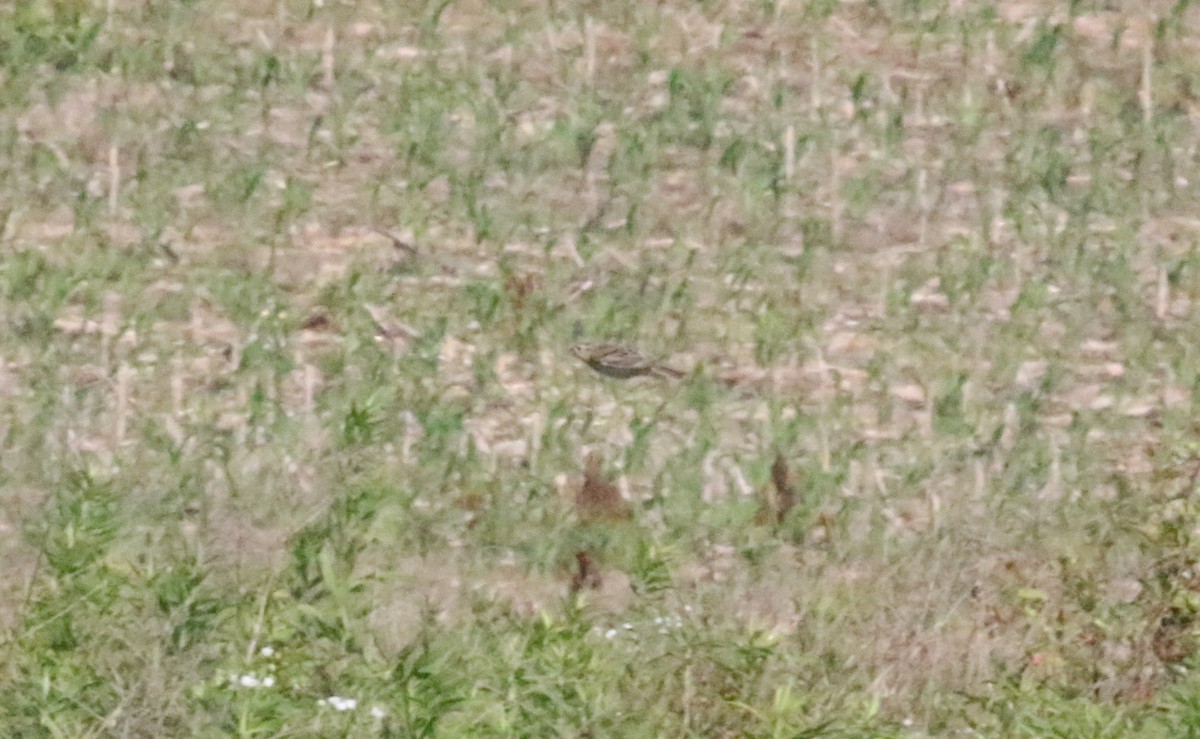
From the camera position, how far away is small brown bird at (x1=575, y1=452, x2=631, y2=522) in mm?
5516

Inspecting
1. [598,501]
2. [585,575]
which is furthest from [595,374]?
[585,575]

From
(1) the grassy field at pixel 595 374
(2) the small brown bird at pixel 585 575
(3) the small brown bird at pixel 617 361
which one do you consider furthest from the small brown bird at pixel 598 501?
(3) the small brown bird at pixel 617 361

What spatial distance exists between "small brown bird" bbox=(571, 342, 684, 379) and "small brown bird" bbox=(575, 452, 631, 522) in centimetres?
52

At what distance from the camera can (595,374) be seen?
20.1ft

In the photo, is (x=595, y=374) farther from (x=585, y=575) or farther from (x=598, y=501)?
(x=585, y=575)

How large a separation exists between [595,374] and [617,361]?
9 centimetres

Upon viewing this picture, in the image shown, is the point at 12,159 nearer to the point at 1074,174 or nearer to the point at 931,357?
the point at 931,357

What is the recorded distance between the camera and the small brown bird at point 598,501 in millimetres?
5516

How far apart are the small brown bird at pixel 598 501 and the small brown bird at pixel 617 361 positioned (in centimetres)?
52

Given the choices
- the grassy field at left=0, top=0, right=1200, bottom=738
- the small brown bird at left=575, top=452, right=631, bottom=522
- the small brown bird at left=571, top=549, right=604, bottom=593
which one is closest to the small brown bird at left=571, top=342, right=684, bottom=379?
the grassy field at left=0, top=0, right=1200, bottom=738

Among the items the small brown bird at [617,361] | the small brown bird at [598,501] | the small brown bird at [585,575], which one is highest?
the small brown bird at [617,361]

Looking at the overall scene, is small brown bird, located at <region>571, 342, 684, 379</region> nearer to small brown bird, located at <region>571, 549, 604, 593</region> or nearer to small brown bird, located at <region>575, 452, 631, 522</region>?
small brown bird, located at <region>575, 452, 631, 522</region>

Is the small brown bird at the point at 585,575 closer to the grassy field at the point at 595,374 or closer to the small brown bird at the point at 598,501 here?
the grassy field at the point at 595,374

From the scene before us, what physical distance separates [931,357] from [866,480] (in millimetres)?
666
